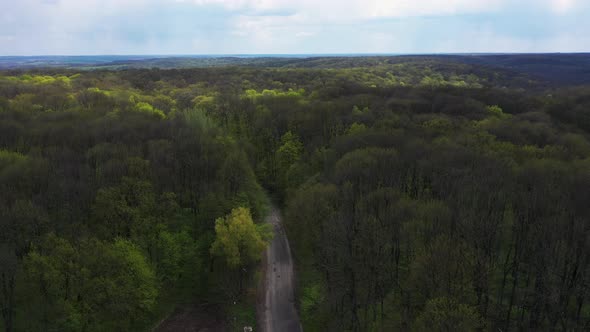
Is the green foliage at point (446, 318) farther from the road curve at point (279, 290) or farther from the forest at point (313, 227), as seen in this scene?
the road curve at point (279, 290)

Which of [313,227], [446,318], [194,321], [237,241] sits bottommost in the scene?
[194,321]

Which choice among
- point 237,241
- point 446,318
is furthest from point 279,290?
point 446,318

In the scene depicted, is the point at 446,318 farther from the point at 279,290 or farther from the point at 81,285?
the point at 81,285

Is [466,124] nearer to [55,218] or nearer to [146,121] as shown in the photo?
[146,121]

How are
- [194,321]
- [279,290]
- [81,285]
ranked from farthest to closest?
[279,290], [194,321], [81,285]

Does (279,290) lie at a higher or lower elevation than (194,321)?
higher

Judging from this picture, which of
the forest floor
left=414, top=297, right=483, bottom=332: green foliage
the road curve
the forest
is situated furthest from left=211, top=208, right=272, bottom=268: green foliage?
left=414, top=297, right=483, bottom=332: green foliage

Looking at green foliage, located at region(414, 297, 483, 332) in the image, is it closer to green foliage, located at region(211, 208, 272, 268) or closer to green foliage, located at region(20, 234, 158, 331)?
green foliage, located at region(211, 208, 272, 268)
